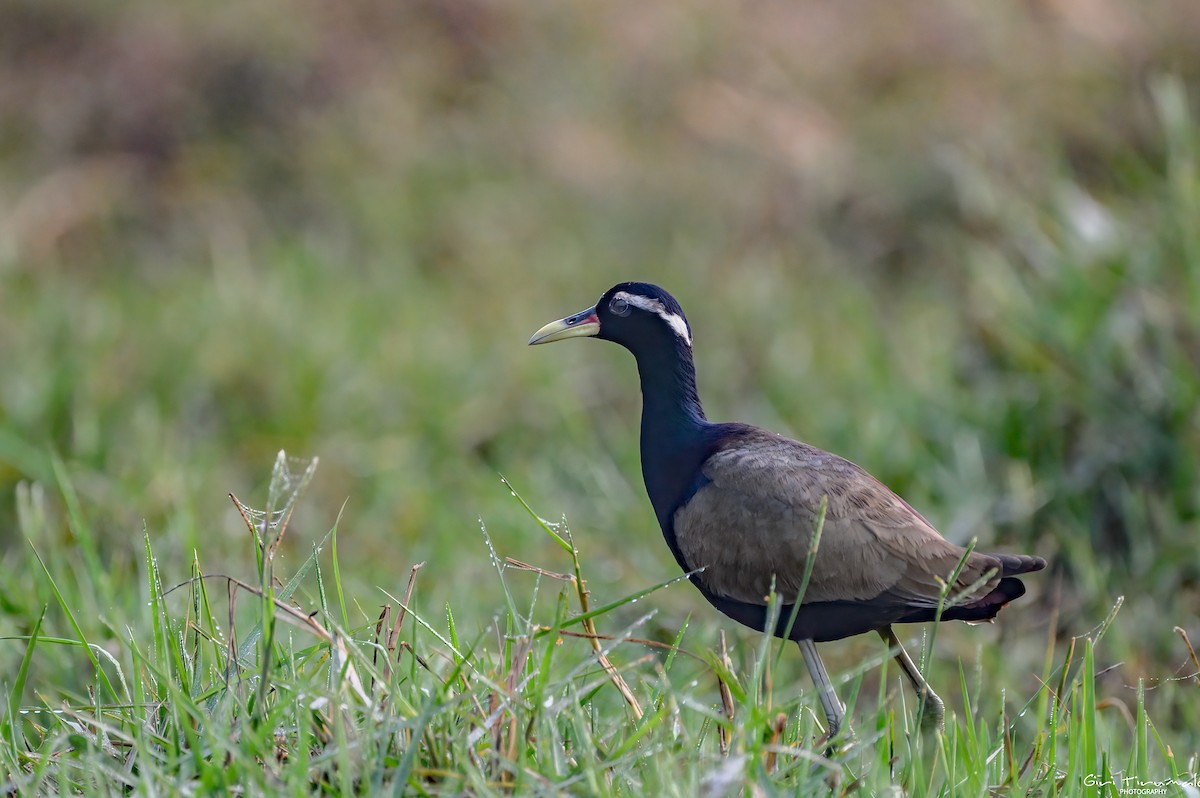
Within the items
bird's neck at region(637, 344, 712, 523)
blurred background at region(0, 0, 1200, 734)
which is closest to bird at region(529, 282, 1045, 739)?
bird's neck at region(637, 344, 712, 523)

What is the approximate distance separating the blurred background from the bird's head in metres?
1.37

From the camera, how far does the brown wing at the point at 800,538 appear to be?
3.09 metres

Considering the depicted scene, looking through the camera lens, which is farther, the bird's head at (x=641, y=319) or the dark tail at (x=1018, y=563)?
the bird's head at (x=641, y=319)

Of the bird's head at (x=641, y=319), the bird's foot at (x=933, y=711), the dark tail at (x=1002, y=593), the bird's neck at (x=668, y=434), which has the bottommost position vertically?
the bird's foot at (x=933, y=711)

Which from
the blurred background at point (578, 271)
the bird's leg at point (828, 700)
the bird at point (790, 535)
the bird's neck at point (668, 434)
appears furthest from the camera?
the blurred background at point (578, 271)

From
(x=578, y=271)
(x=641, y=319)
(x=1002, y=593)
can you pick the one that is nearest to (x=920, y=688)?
(x=1002, y=593)

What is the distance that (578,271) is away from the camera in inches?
372

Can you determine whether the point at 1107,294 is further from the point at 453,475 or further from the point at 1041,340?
the point at 453,475

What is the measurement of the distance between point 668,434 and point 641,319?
28 cm

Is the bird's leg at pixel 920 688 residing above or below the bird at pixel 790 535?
below

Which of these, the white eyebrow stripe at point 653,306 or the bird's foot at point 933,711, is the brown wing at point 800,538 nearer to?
the bird's foot at point 933,711

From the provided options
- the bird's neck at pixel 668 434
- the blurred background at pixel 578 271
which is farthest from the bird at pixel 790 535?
the blurred background at pixel 578 271

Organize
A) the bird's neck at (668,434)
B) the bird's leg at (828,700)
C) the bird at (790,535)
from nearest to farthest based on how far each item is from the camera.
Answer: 1. the bird's leg at (828,700)
2. the bird at (790,535)
3. the bird's neck at (668,434)

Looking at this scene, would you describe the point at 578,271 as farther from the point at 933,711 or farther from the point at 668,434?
the point at 933,711
